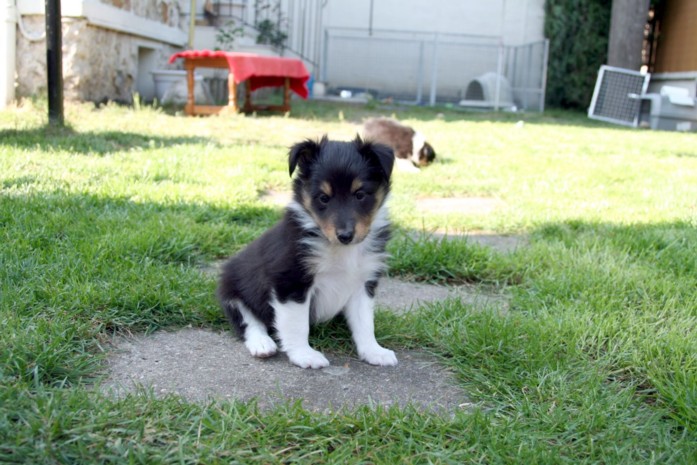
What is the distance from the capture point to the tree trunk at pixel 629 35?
49.1 ft

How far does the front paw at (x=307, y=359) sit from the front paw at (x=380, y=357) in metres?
0.16

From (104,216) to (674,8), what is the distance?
16815 mm

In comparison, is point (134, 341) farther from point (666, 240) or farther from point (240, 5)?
point (240, 5)

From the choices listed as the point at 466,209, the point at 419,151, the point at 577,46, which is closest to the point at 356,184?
the point at 466,209

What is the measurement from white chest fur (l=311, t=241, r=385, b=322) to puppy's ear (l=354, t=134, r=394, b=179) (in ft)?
1.04

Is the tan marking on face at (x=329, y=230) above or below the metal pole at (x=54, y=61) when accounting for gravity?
below

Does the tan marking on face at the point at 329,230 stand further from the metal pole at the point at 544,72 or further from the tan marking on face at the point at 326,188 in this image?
the metal pole at the point at 544,72

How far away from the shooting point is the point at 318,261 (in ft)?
8.36

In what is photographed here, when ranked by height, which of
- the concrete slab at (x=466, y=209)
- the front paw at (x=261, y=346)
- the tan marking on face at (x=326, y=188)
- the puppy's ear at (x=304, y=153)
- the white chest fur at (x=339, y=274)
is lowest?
the front paw at (x=261, y=346)

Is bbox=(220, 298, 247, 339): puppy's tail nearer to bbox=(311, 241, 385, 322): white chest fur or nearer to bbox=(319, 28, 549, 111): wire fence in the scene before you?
bbox=(311, 241, 385, 322): white chest fur

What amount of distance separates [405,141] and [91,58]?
14.9 ft

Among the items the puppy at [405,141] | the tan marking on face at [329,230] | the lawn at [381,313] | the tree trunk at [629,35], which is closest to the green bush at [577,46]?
the tree trunk at [629,35]

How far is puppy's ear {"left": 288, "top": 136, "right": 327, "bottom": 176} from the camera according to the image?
2661 millimetres

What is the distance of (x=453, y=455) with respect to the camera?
1849 mm
